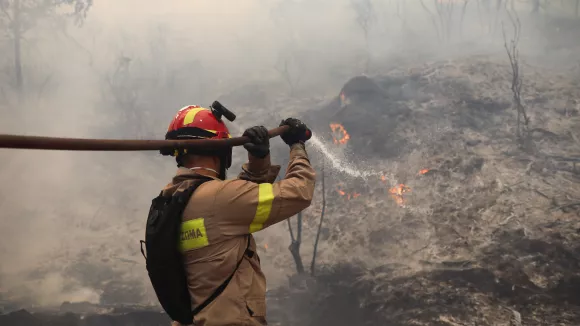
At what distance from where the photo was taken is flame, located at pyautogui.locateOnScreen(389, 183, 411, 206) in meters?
9.82

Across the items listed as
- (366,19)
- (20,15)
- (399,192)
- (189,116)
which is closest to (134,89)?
(20,15)

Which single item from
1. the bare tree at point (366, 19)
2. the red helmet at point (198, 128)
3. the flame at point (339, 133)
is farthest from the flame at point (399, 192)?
the bare tree at point (366, 19)

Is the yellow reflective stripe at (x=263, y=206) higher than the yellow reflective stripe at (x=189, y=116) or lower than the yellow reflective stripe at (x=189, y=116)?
lower

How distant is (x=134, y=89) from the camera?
2311 cm

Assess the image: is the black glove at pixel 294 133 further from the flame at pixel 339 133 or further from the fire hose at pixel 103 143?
the flame at pixel 339 133

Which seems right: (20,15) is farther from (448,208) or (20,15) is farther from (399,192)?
(448,208)

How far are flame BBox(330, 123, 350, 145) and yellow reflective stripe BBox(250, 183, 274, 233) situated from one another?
36.8 ft

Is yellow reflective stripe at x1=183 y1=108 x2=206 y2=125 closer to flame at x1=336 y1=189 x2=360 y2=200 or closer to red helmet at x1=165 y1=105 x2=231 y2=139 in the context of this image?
red helmet at x1=165 y1=105 x2=231 y2=139

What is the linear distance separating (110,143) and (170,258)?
61cm

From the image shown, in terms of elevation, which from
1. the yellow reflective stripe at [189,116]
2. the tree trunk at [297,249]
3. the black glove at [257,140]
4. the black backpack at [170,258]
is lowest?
the tree trunk at [297,249]

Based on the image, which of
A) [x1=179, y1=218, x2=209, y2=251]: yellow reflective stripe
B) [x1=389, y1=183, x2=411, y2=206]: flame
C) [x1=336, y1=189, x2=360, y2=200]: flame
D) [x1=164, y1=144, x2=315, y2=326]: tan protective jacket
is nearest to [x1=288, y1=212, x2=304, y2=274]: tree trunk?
[x1=336, y1=189, x2=360, y2=200]: flame

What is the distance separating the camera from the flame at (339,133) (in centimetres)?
1297

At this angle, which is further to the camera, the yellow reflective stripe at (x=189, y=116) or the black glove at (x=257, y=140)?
the yellow reflective stripe at (x=189, y=116)

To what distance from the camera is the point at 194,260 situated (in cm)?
184
